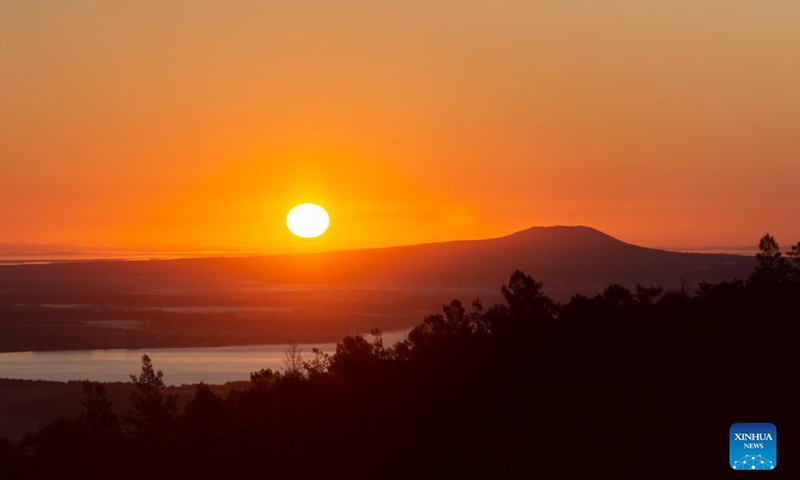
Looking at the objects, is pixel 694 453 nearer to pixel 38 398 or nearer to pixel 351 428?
pixel 351 428

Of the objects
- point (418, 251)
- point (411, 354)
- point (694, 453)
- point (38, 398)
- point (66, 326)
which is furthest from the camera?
point (418, 251)

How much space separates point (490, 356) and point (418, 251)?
127327 millimetres

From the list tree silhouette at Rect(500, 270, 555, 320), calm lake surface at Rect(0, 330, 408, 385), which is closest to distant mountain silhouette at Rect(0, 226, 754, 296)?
calm lake surface at Rect(0, 330, 408, 385)

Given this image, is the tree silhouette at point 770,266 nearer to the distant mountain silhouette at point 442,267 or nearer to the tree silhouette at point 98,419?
the tree silhouette at point 98,419

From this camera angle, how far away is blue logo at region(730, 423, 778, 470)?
16.0m

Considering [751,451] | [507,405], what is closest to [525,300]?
[507,405]

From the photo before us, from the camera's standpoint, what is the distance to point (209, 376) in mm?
69562

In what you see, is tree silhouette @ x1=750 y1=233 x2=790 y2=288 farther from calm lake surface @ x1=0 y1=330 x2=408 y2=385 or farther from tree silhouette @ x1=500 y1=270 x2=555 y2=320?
calm lake surface @ x1=0 y1=330 x2=408 y2=385

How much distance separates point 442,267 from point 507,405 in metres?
122

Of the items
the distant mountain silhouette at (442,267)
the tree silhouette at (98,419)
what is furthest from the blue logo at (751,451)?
the distant mountain silhouette at (442,267)

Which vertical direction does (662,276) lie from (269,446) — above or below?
above

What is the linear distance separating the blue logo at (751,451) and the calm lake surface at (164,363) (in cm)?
4926

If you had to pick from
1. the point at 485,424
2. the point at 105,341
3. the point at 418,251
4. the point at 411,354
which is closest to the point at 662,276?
the point at 418,251

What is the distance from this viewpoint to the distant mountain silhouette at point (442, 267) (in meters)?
132
